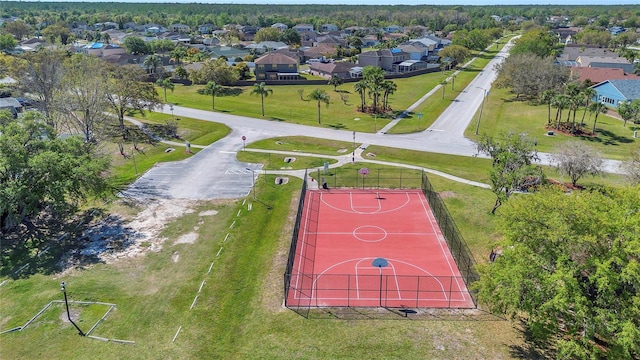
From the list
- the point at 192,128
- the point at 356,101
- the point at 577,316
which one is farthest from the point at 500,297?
the point at 356,101

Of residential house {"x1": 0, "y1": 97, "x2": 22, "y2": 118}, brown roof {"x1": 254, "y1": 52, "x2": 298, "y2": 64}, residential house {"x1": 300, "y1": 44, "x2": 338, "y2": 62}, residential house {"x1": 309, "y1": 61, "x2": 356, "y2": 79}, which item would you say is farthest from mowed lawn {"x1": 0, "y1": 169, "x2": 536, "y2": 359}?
residential house {"x1": 300, "y1": 44, "x2": 338, "y2": 62}

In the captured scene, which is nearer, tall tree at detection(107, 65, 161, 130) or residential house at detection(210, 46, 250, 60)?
tall tree at detection(107, 65, 161, 130)

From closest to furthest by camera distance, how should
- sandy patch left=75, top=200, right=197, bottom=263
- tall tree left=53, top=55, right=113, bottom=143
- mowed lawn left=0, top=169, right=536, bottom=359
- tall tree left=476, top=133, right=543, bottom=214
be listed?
mowed lawn left=0, top=169, right=536, bottom=359 → sandy patch left=75, top=200, right=197, bottom=263 → tall tree left=476, top=133, right=543, bottom=214 → tall tree left=53, top=55, right=113, bottom=143

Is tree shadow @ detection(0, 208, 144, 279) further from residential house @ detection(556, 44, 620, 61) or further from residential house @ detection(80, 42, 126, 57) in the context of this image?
residential house @ detection(556, 44, 620, 61)

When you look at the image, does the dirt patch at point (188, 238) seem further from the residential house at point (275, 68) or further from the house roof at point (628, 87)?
the house roof at point (628, 87)

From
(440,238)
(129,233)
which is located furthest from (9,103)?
(440,238)

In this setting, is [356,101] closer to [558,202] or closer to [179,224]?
[179,224]

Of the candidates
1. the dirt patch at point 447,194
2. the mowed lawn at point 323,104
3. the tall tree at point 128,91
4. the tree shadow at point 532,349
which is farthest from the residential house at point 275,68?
the tree shadow at point 532,349
